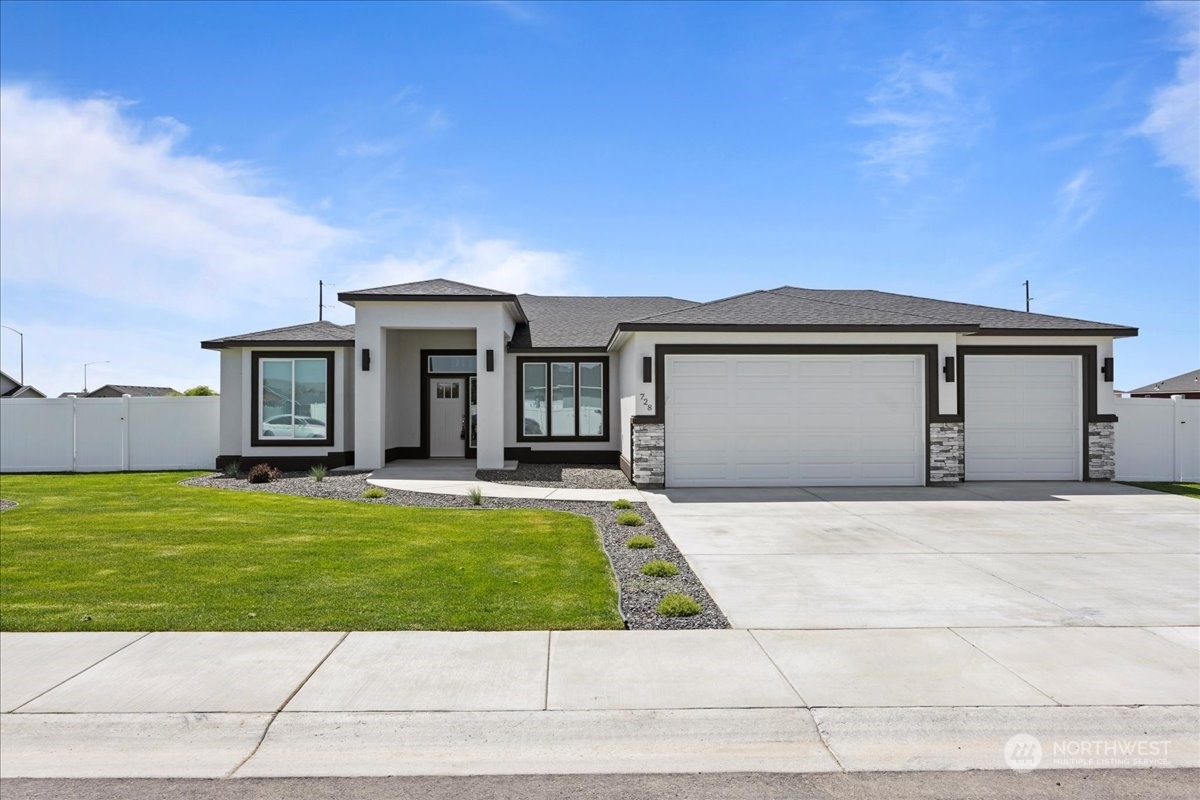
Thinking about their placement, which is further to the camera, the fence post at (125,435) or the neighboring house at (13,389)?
the neighboring house at (13,389)

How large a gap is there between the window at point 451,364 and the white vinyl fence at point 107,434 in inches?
241

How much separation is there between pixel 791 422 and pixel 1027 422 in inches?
235

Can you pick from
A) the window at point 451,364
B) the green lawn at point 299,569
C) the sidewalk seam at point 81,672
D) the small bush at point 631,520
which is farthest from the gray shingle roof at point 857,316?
the sidewalk seam at point 81,672

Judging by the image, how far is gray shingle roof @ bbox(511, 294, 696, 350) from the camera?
1927cm

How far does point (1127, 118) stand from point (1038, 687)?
14.2 meters

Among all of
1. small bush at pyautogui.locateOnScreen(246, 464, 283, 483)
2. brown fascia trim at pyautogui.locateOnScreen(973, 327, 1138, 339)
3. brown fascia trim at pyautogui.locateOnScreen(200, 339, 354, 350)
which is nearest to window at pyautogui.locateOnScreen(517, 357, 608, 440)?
brown fascia trim at pyautogui.locateOnScreen(200, 339, 354, 350)

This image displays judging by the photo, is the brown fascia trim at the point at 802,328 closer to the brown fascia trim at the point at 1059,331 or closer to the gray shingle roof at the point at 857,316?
the gray shingle roof at the point at 857,316

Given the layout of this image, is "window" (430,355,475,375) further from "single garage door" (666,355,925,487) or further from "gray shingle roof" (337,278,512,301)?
"single garage door" (666,355,925,487)

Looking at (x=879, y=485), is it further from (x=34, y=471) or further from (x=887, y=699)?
(x=34, y=471)

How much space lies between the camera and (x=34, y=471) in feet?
62.4

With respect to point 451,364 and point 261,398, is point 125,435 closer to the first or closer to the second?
point 261,398

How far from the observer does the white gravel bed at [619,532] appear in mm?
5934

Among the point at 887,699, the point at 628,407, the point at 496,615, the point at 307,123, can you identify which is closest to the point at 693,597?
the point at 496,615

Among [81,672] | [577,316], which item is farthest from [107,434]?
[81,672]
